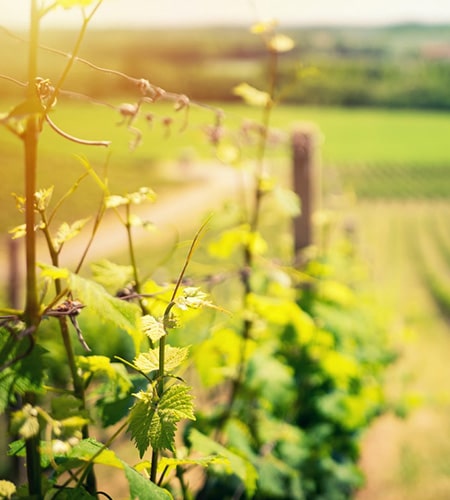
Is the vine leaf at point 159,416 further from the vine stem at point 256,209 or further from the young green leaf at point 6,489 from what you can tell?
the vine stem at point 256,209

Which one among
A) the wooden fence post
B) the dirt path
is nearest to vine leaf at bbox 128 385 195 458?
the wooden fence post

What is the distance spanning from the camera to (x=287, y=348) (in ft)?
8.98

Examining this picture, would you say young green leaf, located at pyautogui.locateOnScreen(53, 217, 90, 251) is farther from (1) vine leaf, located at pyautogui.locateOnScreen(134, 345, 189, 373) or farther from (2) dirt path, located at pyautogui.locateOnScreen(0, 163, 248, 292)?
(2) dirt path, located at pyautogui.locateOnScreen(0, 163, 248, 292)

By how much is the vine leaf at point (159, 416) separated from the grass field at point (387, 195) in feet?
1.01

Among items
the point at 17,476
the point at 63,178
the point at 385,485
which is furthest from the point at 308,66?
the point at 63,178

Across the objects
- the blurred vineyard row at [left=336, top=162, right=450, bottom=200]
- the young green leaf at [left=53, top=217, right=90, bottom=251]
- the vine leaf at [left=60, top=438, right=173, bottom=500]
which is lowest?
the blurred vineyard row at [left=336, top=162, right=450, bottom=200]

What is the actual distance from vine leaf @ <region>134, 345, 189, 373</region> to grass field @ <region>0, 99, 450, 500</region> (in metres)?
0.26

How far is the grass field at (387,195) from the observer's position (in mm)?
3750

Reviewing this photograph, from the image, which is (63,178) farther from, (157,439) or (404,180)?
(157,439)

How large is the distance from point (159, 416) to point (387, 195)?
54.4ft

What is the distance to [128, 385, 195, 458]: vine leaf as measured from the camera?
81 centimetres

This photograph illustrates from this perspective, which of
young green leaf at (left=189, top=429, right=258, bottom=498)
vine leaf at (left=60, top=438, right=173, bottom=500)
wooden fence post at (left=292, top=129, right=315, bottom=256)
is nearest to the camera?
vine leaf at (left=60, top=438, right=173, bottom=500)

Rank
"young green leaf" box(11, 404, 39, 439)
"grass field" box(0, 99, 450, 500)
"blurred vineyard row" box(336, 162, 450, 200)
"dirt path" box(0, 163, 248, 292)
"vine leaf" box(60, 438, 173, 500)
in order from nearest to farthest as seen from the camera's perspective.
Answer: "young green leaf" box(11, 404, 39, 439)
"vine leaf" box(60, 438, 173, 500)
"grass field" box(0, 99, 450, 500)
"dirt path" box(0, 163, 248, 292)
"blurred vineyard row" box(336, 162, 450, 200)

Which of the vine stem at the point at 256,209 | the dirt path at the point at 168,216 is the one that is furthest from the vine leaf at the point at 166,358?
the dirt path at the point at 168,216
